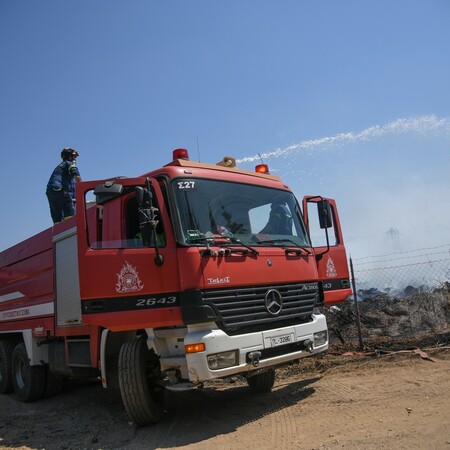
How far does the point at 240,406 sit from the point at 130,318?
6.76ft

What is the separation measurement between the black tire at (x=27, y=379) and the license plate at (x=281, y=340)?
4.70 metres

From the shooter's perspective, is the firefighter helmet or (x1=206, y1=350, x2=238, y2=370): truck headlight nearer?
(x1=206, y1=350, x2=238, y2=370): truck headlight

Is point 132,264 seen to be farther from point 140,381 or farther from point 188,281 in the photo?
point 140,381

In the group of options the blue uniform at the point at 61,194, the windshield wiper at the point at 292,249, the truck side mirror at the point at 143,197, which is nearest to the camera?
the truck side mirror at the point at 143,197

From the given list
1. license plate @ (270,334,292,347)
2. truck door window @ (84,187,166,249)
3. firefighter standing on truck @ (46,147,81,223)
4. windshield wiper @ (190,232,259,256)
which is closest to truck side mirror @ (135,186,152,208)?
truck door window @ (84,187,166,249)

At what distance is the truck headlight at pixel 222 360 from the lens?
15.6 ft

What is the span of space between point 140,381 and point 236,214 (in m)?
2.22

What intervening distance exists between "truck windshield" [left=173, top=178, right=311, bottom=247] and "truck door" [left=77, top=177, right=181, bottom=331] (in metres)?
0.26

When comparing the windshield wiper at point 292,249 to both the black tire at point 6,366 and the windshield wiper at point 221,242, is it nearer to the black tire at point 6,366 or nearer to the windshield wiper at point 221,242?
the windshield wiper at point 221,242

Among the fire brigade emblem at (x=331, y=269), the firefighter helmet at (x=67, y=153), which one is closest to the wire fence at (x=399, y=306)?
the fire brigade emblem at (x=331, y=269)

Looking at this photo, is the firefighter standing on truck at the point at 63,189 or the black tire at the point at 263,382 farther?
the firefighter standing on truck at the point at 63,189

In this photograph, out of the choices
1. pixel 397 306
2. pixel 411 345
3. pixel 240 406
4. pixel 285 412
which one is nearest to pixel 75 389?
pixel 240 406

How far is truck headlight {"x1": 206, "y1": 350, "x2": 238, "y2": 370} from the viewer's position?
4766mm

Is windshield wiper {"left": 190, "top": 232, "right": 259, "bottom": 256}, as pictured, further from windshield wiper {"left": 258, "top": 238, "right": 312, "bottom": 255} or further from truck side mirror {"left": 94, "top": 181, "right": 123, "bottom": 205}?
truck side mirror {"left": 94, "top": 181, "right": 123, "bottom": 205}
